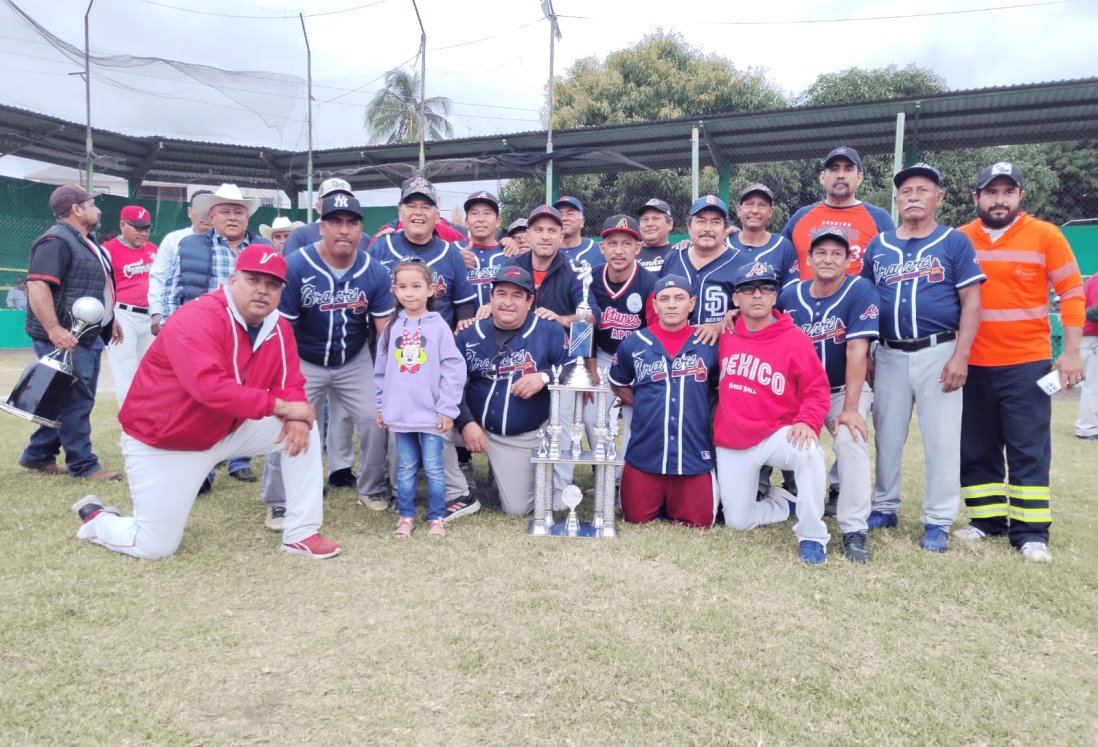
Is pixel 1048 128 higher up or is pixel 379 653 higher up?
pixel 1048 128

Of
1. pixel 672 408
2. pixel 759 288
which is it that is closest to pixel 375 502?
pixel 672 408

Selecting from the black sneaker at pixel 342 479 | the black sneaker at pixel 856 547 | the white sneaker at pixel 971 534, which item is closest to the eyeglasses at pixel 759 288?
the black sneaker at pixel 856 547

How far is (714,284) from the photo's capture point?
4.87 m

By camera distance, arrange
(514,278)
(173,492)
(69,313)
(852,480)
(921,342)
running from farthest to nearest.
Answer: (69,313), (514,278), (921,342), (852,480), (173,492)

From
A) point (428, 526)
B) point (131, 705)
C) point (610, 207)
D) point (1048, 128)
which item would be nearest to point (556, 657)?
point (131, 705)

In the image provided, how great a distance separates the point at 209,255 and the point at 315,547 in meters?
2.77

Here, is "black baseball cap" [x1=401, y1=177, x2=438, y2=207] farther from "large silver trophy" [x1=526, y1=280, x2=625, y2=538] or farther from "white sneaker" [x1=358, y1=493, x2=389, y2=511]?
"white sneaker" [x1=358, y1=493, x2=389, y2=511]

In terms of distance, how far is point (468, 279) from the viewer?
5344mm

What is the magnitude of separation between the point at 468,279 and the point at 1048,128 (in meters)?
12.4

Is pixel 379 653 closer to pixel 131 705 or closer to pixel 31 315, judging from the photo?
pixel 131 705

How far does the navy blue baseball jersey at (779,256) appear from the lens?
15.9 feet

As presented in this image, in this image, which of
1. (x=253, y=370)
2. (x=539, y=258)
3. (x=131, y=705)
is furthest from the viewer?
(x=539, y=258)

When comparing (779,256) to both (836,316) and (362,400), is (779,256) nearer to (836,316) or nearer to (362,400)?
(836,316)

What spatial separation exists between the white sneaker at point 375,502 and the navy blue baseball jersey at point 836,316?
2.92 m
